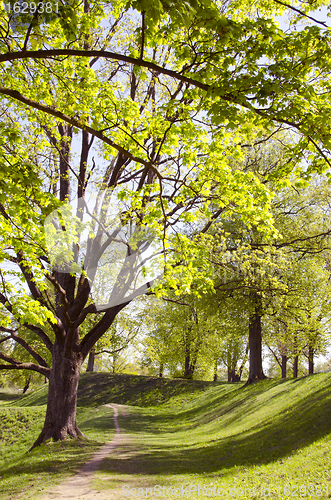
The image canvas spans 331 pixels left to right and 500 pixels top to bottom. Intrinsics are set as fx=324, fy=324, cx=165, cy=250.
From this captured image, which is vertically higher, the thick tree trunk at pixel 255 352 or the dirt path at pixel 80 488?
the thick tree trunk at pixel 255 352

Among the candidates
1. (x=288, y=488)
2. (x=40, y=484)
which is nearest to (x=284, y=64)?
(x=288, y=488)

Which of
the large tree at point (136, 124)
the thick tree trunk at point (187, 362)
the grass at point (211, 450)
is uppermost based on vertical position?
the large tree at point (136, 124)

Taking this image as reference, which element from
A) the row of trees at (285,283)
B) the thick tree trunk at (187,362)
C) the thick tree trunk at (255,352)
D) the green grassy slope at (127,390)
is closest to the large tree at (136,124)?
the row of trees at (285,283)

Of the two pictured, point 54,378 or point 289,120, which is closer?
point 289,120

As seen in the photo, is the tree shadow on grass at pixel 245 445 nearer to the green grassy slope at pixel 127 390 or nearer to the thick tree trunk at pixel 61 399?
the thick tree trunk at pixel 61 399

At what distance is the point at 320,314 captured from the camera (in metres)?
25.2

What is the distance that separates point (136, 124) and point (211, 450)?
1013 centimetres

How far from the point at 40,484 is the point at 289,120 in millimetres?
8173

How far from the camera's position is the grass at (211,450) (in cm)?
633

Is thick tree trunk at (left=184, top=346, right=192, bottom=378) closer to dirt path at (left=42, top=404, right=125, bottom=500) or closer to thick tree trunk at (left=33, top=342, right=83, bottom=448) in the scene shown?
thick tree trunk at (left=33, top=342, right=83, bottom=448)

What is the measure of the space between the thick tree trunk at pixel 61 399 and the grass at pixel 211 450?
63cm

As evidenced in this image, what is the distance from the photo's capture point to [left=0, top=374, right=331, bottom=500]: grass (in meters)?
6.33

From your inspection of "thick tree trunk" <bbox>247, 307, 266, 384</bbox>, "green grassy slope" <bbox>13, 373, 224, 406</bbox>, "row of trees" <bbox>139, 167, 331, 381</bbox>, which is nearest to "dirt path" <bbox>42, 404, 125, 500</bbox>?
"row of trees" <bbox>139, 167, 331, 381</bbox>

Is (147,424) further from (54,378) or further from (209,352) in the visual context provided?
(209,352)
